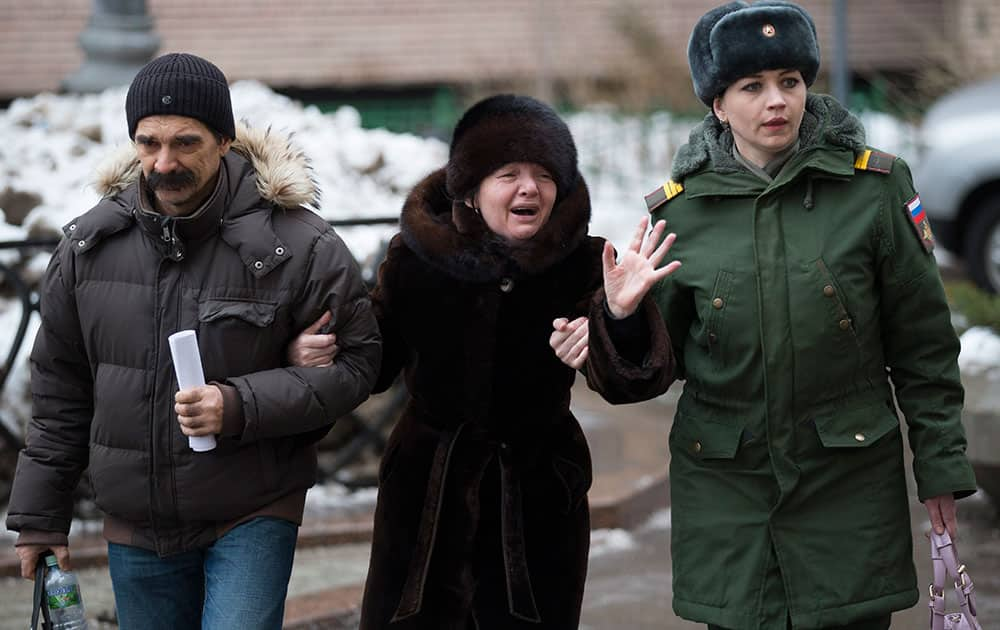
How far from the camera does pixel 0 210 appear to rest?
22.7 ft

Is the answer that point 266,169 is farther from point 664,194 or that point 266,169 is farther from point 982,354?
point 982,354

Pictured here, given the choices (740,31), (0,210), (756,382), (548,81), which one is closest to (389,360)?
(756,382)

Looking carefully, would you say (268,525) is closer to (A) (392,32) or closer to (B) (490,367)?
(B) (490,367)

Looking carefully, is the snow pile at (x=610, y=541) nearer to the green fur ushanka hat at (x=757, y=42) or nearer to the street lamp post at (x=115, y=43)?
the green fur ushanka hat at (x=757, y=42)

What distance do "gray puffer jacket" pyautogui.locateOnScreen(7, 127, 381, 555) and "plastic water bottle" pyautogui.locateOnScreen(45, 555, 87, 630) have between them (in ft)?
0.39

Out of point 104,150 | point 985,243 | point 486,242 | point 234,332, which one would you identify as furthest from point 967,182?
point 234,332

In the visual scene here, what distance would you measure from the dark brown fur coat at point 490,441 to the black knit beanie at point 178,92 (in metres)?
0.59

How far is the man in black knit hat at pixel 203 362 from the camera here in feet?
11.3

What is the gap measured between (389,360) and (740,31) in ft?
3.93

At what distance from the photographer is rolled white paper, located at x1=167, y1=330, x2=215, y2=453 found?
3309mm

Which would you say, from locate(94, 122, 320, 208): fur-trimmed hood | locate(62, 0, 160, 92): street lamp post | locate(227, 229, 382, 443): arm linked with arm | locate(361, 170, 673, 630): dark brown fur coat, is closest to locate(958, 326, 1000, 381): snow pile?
locate(361, 170, 673, 630): dark brown fur coat

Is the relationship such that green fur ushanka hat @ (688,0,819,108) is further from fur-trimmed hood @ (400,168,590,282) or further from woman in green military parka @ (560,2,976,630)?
fur-trimmed hood @ (400,168,590,282)

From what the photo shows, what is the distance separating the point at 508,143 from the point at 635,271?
47cm

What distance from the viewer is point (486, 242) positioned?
370 centimetres
